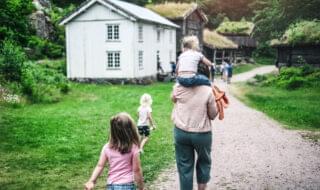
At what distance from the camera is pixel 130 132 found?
4.90 metres

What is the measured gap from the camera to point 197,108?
591cm

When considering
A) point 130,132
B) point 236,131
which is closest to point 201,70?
point 130,132

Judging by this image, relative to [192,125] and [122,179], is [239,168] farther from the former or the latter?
[122,179]

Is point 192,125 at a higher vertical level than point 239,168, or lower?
higher

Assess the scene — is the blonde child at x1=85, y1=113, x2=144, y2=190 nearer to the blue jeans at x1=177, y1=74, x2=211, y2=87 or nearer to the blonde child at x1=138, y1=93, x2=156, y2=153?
the blue jeans at x1=177, y1=74, x2=211, y2=87

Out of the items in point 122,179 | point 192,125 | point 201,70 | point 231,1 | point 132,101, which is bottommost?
point 132,101

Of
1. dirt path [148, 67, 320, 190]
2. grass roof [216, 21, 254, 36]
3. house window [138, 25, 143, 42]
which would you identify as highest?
grass roof [216, 21, 254, 36]

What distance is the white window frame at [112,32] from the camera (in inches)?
1356

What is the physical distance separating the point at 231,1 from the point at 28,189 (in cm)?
7612

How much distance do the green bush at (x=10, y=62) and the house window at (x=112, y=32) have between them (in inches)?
452

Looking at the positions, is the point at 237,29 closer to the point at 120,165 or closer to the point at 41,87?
the point at 41,87

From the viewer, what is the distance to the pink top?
5.90 metres

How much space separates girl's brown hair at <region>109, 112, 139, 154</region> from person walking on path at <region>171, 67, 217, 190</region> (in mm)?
1189

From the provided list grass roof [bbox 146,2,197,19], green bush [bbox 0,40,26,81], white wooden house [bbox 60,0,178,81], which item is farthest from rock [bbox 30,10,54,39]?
green bush [bbox 0,40,26,81]
